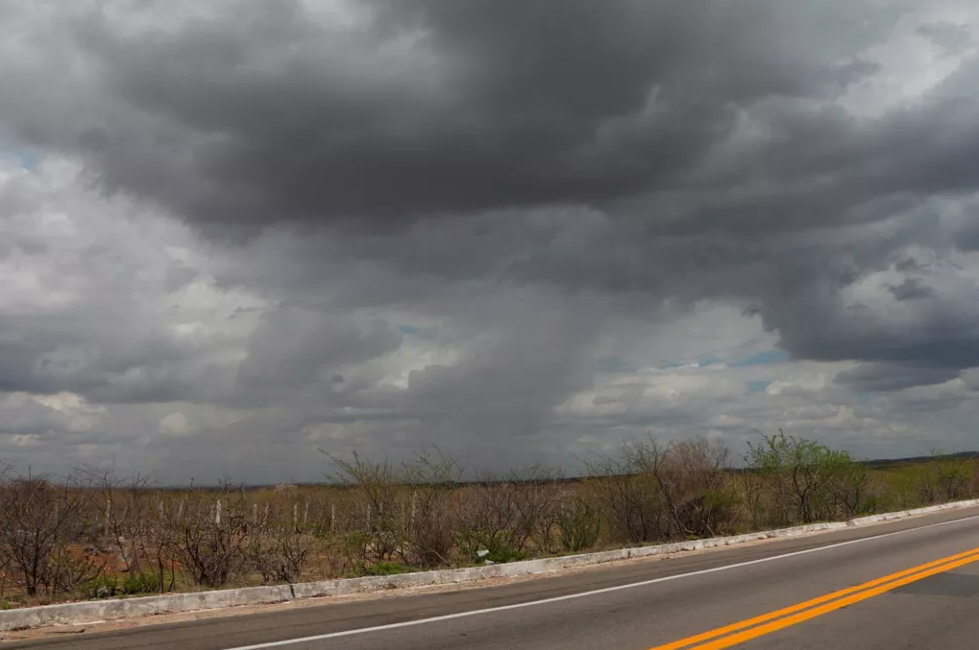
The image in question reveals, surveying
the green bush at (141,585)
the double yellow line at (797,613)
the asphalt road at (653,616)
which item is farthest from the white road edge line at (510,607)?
the green bush at (141,585)

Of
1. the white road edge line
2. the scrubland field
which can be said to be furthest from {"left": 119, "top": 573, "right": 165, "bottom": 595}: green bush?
the white road edge line

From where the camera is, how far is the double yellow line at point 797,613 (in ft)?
29.4

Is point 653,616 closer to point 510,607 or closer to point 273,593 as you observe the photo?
point 510,607

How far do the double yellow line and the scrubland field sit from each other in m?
8.26

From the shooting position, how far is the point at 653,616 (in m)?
10.8

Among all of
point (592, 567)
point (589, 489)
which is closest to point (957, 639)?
point (592, 567)

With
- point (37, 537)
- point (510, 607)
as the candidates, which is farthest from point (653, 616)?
point (37, 537)

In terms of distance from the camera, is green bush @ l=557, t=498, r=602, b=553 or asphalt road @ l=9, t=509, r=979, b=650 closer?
asphalt road @ l=9, t=509, r=979, b=650

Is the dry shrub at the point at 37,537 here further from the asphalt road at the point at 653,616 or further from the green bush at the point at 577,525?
the green bush at the point at 577,525

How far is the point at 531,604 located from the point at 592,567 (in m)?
6.03

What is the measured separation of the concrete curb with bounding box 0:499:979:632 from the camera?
11.0 metres

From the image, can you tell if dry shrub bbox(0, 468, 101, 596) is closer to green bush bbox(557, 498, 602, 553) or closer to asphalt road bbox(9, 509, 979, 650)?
asphalt road bbox(9, 509, 979, 650)

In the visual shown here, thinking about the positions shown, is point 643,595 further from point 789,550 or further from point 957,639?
point 789,550

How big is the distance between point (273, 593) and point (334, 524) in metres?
6.30
